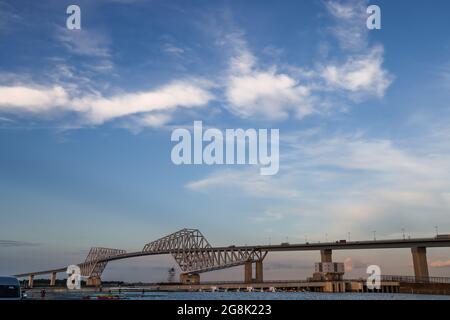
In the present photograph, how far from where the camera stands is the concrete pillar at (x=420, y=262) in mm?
176500

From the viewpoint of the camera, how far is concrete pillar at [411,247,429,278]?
176 meters

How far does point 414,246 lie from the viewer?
185 m

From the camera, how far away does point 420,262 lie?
7190 inches
